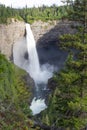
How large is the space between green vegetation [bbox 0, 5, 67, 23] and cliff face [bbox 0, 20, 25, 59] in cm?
166

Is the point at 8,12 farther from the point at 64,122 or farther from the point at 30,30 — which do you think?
the point at 64,122

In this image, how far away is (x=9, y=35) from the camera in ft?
A: 312

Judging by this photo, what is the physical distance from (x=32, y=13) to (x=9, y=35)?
14762 mm

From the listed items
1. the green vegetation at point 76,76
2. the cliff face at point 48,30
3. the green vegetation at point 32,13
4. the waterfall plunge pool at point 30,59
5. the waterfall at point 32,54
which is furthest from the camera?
the cliff face at point 48,30

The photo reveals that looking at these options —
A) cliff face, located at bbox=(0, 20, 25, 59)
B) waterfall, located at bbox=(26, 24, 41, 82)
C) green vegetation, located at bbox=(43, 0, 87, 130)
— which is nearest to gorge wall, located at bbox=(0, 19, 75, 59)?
cliff face, located at bbox=(0, 20, 25, 59)

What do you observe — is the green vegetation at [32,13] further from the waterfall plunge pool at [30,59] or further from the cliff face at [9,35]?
the waterfall plunge pool at [30,59]

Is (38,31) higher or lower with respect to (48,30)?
lower

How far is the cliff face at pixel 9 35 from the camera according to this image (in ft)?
302

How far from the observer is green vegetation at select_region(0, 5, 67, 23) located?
A: 9241 cm

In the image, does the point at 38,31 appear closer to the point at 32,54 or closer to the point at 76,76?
the point at 32,54

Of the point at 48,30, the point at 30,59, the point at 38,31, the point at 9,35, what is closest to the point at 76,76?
the point at 9,35

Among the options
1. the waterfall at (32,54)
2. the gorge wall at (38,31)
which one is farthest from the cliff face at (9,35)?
the waterfall at (32,54)

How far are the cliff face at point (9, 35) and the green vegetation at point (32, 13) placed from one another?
65.2 inches

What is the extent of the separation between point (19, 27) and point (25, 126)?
3078 inches
